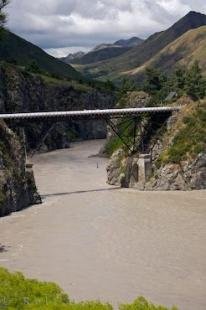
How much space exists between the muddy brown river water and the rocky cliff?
2.96 meters

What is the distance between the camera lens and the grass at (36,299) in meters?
25.1

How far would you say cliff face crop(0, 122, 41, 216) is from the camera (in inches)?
2980

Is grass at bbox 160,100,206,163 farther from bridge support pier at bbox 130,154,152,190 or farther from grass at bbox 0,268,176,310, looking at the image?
grass at bbox 0,268,176,310

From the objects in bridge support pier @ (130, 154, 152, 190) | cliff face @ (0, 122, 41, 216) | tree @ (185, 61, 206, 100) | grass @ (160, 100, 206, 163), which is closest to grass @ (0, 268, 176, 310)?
cliff face @ (0, 122, 41, 216)

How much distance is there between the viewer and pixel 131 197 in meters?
85.9

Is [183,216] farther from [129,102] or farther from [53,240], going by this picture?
[129,102]

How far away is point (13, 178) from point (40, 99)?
10491 centimetres

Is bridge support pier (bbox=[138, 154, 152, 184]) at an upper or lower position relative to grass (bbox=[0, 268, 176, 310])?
lower

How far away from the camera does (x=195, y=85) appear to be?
112250mm

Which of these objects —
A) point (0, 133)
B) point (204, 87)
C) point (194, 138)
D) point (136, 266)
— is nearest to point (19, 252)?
point (136, 266)

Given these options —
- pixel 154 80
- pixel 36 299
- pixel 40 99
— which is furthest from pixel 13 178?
pixel 40 99

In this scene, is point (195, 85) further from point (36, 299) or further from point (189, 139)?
point (36, 299)

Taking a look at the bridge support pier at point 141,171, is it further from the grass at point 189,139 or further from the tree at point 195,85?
the tree at point 195,85

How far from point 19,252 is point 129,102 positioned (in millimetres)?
82633
